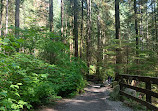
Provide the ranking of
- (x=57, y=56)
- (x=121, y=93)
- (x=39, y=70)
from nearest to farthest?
(x=39, y=70)
(x=121, y=93)
(x=57, y=56)

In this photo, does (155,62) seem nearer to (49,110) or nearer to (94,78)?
(49,110)

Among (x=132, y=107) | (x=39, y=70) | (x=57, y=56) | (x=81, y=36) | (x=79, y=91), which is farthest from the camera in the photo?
(x=81, y=36)

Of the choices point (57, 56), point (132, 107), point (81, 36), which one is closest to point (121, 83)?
point (132, 107)

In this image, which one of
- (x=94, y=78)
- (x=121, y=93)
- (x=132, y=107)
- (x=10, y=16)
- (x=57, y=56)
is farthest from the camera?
(x=10, y=16)

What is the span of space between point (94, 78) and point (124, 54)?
13.2 m

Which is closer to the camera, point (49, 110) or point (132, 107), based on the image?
point (49, 110)

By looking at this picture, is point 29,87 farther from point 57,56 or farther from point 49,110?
point 57,56

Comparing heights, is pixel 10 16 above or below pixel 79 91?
above

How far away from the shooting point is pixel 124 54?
8.40 metres

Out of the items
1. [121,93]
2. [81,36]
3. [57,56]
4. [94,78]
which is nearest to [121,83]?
[121,93]

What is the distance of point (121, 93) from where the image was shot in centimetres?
728

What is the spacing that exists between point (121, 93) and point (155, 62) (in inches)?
116

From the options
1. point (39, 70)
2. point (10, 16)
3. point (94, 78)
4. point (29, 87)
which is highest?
point (10, 16)

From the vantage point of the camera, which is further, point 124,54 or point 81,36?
point 81,36
